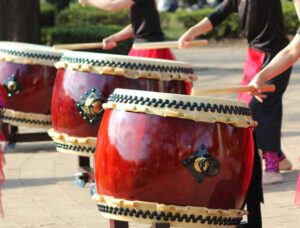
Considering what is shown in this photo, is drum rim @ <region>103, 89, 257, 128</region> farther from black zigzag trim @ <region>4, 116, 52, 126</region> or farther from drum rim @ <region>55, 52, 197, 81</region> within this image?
black zigzag trim @ <region>4, 116, 52, 126</region>

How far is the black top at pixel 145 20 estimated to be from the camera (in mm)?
9023

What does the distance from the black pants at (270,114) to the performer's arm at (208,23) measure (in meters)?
0.44

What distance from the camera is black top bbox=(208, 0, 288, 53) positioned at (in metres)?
7.48

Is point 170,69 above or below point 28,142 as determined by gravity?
above

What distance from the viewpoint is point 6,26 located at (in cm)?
1331

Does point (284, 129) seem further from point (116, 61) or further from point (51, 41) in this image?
point (51, 41)

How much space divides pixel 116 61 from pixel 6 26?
6.87 metres

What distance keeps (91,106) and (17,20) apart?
6.64 meters

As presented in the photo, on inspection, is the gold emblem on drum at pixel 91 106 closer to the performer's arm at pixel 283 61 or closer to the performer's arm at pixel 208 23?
the performer's arm at pixel 208 23

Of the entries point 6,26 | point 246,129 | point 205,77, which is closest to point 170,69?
point 246,129

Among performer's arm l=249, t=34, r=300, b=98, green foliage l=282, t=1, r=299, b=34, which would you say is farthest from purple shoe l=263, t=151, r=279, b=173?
green foliage l=282, t=1, r=299, b=34

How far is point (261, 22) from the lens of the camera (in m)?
7.49

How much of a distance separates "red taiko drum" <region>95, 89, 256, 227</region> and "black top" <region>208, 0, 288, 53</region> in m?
2.50

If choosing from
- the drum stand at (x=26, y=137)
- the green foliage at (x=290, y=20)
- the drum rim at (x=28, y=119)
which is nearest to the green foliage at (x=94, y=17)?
the green foliage at (x=290, y=20)
